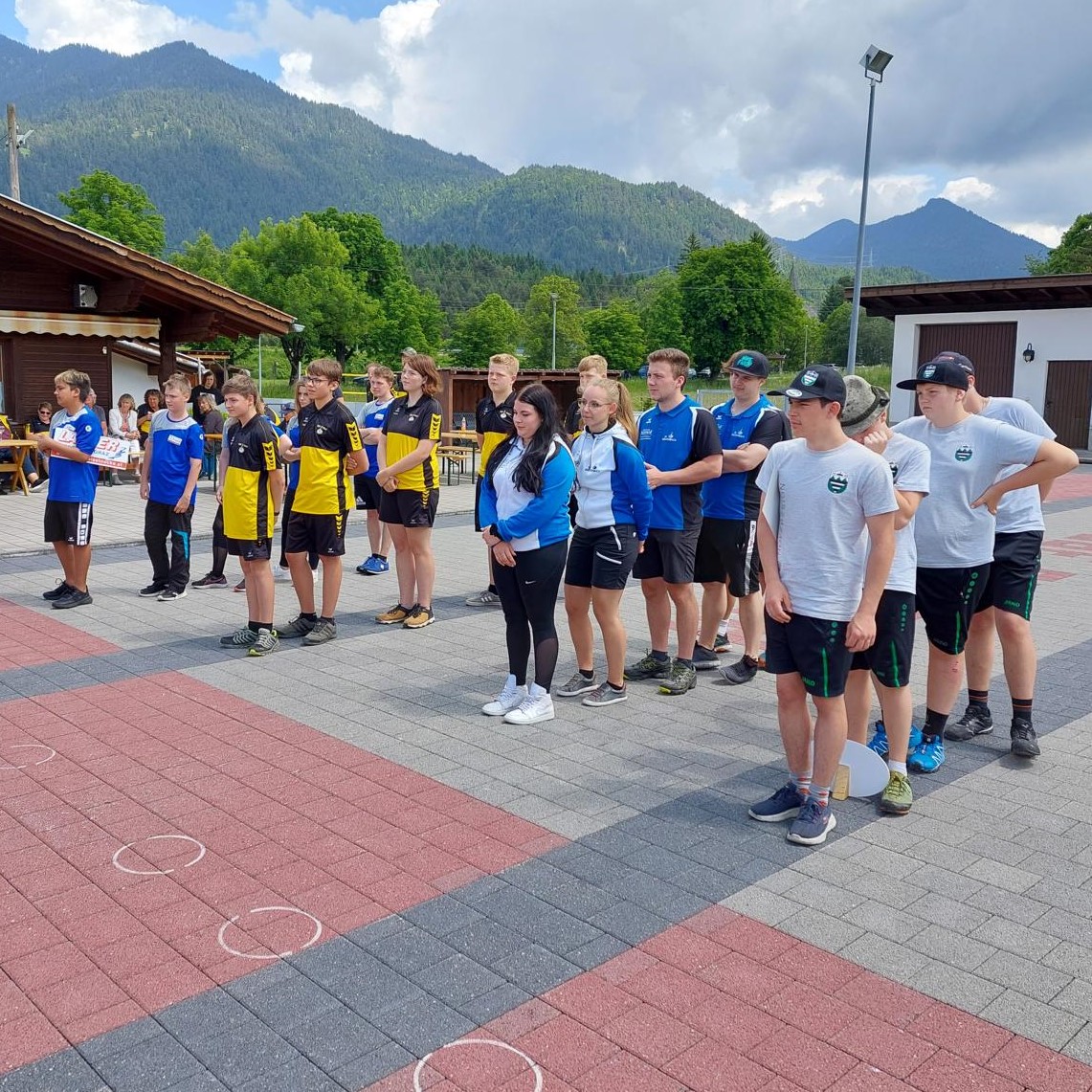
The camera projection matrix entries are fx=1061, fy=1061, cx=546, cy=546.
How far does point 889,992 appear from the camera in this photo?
129 inches

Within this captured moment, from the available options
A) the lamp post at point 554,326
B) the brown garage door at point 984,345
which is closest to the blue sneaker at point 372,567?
the brown garage door at point 984,345

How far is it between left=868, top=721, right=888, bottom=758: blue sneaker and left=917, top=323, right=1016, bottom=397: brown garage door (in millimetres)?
27884

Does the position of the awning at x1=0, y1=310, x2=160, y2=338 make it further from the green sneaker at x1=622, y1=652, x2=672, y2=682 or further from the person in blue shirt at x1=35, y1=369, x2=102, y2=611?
the green sneaker at x1=622, y1=652, x2=672, y2=682

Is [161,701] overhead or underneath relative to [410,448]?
underneath

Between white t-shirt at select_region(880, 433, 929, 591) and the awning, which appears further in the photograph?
the awning

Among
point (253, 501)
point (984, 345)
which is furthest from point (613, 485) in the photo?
point (984, 345)

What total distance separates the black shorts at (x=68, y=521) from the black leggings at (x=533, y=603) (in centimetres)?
435

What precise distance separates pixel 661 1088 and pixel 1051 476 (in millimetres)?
3521

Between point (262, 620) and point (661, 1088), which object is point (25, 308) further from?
point (661, 1088)

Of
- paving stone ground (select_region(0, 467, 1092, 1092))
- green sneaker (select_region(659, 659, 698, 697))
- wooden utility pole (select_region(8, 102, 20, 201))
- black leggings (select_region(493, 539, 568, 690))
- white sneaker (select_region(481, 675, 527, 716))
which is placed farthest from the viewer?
wooden utility pole (select_region(8, 102, 20, 201))

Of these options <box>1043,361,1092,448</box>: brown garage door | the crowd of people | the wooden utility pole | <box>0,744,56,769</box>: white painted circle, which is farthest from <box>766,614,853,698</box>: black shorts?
the wooden utility pole

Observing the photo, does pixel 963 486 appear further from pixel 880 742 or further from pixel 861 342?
pixel 861 342

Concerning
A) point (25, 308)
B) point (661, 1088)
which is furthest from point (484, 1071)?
point (25, 308)

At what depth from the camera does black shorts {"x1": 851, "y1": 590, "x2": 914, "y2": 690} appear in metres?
4.55
